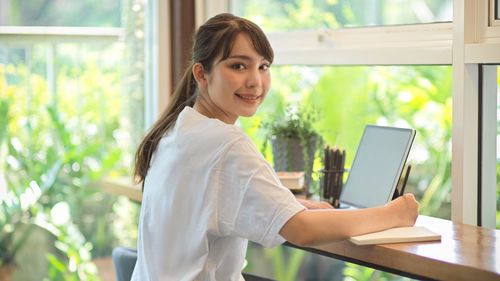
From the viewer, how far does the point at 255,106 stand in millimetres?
1852

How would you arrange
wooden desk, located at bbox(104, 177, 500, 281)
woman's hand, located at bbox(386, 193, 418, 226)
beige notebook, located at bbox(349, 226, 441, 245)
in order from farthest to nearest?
woman's hand, located at bbox(386, 193, 418, 226) < beige notebook, located at bbox(349, 226, 441, 245) < wooden desk, located at bbox(104, 177, 500, 281)

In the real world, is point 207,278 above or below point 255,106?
below

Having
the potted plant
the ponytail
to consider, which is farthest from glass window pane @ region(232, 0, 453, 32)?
the ponytail

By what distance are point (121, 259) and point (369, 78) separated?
130 cm

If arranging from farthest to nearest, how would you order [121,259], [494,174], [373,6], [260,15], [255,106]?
[260,15] < [373,6] < [494,174] < [121,259] < [255,106]

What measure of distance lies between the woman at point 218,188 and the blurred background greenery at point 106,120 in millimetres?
902

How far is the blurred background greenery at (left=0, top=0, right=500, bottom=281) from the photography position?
2.78 meters


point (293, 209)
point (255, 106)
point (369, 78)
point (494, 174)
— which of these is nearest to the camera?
point (293, 209)

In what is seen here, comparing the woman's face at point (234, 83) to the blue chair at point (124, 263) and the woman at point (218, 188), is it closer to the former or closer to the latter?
the woman at point (218, 188)

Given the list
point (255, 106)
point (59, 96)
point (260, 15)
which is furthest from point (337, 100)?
point (59, 96)

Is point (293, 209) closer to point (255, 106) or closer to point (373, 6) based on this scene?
point (255, 106)

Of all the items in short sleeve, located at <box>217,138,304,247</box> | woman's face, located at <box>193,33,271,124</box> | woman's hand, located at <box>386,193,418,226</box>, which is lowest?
woman's hand, located at <box>386,193,418,226</box>

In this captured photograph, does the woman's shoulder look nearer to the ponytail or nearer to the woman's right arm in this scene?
the ponytail

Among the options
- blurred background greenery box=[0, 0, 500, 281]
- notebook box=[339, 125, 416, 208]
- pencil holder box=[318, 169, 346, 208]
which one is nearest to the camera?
notebook box=[339, 125, 416, 208]
